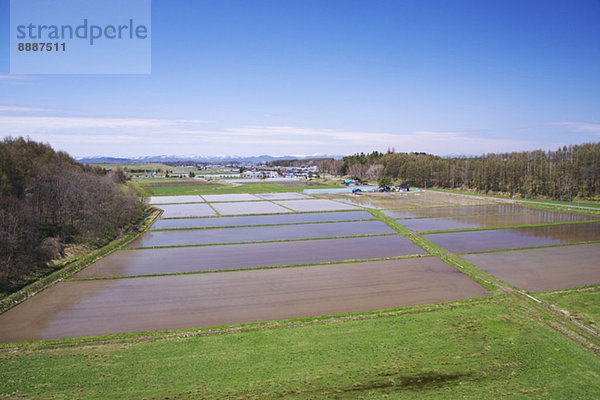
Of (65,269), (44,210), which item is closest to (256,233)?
(65,269)

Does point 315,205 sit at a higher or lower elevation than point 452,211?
higher

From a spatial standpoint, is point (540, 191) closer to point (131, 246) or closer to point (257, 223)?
point (257, 223)

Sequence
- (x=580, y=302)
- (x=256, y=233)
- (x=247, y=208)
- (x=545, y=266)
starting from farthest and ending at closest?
(x=247, y=208), (x=256, y=233), (x=545, y=266), (x=580, y=302)

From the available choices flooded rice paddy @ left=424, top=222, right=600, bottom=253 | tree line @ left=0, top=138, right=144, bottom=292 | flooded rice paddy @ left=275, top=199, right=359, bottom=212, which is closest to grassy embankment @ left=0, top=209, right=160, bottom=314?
tree line @ left=0, top=138, right=144, bottom=292

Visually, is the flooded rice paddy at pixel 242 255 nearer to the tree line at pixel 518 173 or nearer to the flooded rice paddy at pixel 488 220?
the flooded rice paddy at pixel 488 220

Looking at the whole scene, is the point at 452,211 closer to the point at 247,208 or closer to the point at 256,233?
the point at 256,233

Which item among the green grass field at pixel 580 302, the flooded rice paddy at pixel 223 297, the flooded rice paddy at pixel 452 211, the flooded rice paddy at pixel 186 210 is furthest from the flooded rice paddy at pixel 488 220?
the flooded rice paddy at pixel 186 210

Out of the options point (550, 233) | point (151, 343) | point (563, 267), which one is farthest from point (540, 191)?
point (151, 343)
